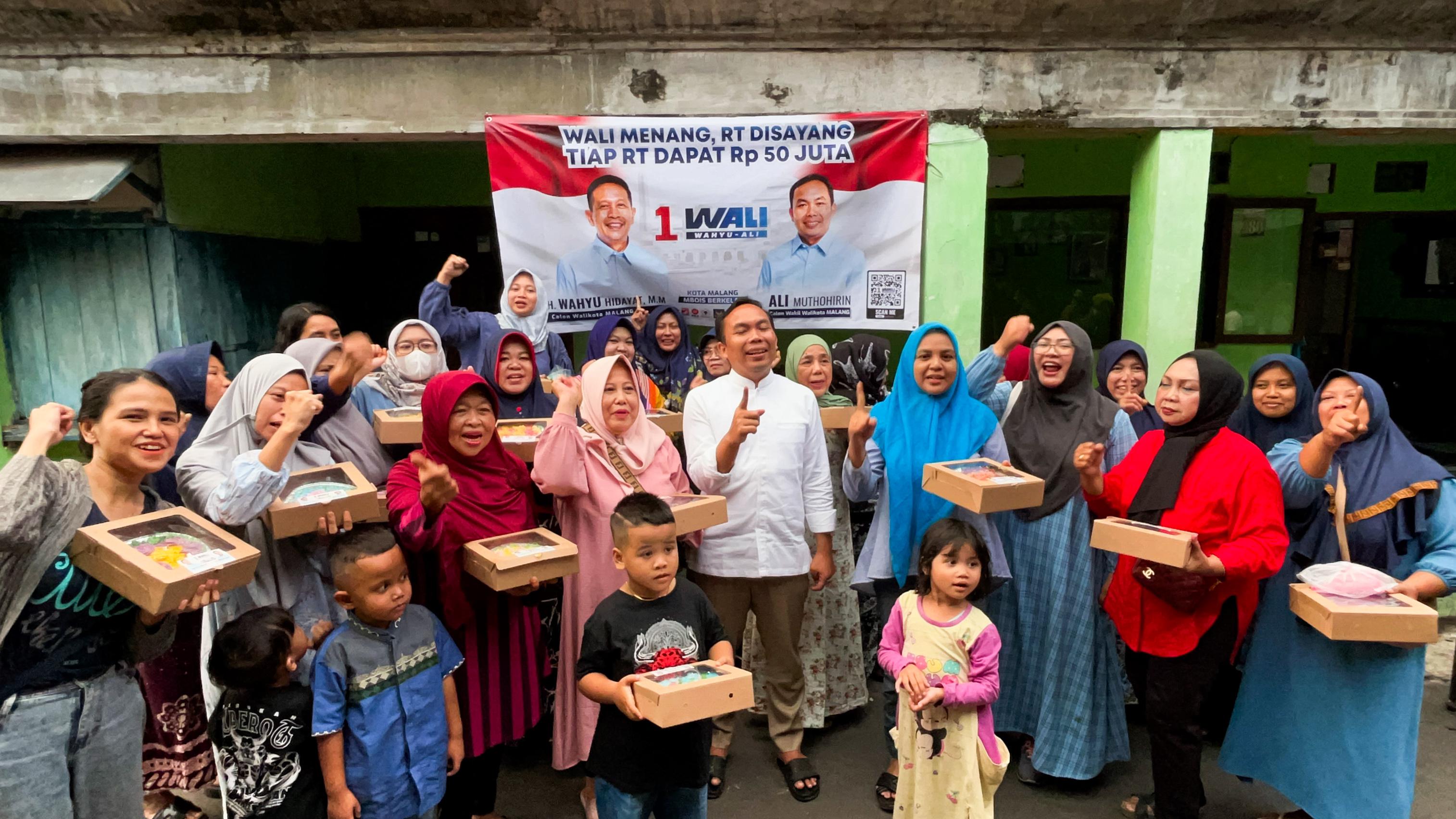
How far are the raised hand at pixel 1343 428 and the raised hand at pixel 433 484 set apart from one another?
2734 millimetres

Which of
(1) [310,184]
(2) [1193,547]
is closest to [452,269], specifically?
(1) [310,184]

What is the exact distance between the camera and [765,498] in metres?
3.03

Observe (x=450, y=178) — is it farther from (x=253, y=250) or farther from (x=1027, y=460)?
(x=1027, y=460)

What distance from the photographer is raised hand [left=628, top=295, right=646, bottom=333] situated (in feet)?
14.6

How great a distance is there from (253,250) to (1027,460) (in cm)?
524

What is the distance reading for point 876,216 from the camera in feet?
14.1

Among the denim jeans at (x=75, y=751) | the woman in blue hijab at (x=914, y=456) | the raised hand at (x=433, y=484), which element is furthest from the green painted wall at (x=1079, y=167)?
the denim jeans at (x=75, y=751)

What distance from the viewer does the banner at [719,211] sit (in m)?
4.17

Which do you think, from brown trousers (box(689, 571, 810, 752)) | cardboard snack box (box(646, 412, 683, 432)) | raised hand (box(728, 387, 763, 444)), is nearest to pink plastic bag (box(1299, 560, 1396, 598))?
brown trousers (box(689, 571, 810, 752))

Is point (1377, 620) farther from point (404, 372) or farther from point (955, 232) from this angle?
point (404, 372)

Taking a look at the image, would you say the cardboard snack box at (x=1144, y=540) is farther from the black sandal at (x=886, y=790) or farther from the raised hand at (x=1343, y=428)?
the black sandal at (x=886, y=790)

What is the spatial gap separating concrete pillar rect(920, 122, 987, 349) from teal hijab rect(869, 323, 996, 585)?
4.32 ft

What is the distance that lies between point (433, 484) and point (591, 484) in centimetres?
58

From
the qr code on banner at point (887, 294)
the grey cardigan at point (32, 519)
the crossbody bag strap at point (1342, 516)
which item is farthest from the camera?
the qr code on banner at point (887, 294)
